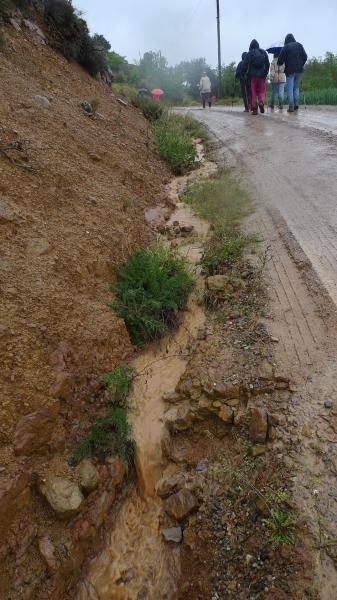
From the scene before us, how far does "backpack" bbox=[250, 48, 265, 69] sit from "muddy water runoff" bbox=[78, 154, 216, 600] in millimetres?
10480

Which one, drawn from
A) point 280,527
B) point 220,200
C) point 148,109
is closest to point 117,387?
point 280,527

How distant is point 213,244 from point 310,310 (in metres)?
1.83

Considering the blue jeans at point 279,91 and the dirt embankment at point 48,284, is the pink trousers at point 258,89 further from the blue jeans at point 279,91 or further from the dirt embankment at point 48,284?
the dirt embankment at point 48,284

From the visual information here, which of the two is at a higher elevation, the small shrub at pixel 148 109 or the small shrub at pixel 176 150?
the small shrub at pixel 148 109

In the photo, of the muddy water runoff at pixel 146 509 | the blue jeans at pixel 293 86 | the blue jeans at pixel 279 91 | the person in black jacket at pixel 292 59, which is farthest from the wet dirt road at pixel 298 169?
the blue jeans at pixel 279 91

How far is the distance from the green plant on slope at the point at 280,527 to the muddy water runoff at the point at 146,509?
649 millimetres

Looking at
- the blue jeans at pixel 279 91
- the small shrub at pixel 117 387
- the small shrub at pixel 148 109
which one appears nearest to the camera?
the small shrub at pixel 117 387

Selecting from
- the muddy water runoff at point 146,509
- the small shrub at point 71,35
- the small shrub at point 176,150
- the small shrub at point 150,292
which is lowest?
the muddy water runoff at point 146,509

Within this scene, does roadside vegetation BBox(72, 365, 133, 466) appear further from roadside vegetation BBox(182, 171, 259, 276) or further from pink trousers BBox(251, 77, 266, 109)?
pink trousers BBox(251, 77, 266, 109)

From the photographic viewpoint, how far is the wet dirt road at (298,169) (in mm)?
4461

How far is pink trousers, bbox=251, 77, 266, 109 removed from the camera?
1216 cm

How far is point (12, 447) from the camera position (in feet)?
8.96

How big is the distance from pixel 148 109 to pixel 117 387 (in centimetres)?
1032

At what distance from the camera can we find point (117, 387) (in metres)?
3.41
